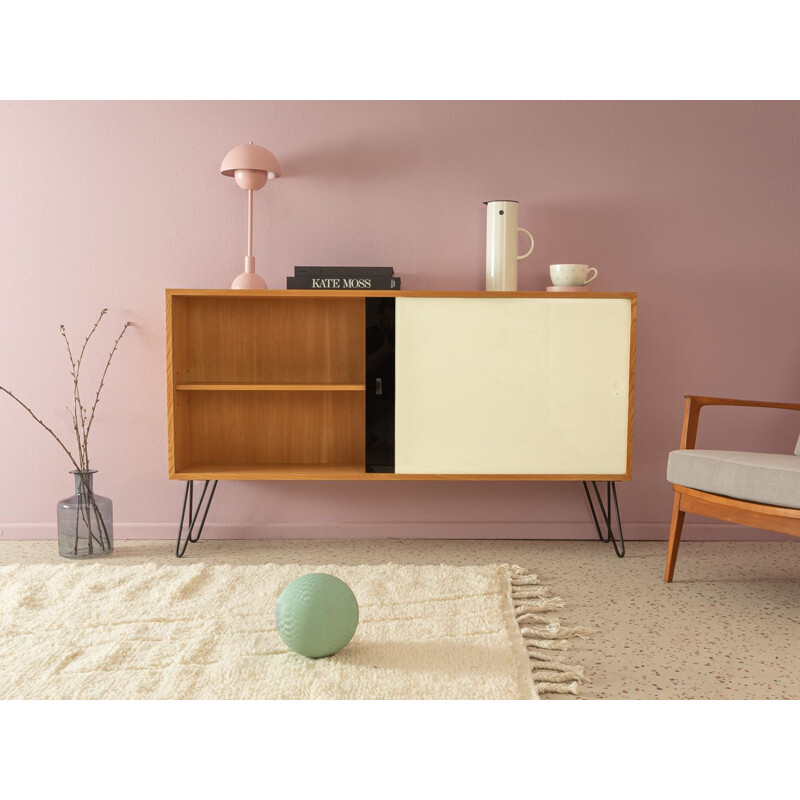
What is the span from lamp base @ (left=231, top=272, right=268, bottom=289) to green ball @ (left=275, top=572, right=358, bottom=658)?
4.87ft

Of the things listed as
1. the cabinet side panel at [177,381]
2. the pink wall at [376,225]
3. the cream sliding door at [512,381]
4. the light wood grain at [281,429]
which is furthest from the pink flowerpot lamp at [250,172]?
the cream sliding door at [512,381]

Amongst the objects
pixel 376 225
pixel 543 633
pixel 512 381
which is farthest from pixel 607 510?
pixel 376 225

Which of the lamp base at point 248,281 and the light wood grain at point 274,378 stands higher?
the lamp base at point 248,281

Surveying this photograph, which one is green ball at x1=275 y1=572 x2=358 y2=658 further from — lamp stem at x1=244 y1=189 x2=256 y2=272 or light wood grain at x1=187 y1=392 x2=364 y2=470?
lamp stem at x1=244 y1=189 x2=256 y2=272

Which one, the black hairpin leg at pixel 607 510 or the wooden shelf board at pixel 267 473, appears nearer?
the wooden shelf board at pixel 267 473

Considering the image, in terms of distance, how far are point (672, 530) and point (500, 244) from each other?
1.21m

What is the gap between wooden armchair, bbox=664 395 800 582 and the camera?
2.41 meters

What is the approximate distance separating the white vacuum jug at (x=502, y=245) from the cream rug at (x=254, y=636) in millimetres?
1068

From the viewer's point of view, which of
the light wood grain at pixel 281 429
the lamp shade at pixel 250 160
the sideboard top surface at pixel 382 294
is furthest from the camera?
the light wood grain at pixel 281 429

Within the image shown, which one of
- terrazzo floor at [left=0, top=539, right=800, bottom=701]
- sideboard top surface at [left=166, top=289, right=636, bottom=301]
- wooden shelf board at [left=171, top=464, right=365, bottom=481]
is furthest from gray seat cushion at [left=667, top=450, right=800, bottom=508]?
wooden shelf board at [left=171, top=464, right=365, bottom=481]

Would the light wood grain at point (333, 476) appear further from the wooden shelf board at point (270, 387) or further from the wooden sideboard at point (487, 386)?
the wooden shelf board at point (270, 387)

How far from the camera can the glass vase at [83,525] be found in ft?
9.95

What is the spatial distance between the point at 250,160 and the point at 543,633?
2015 mm
